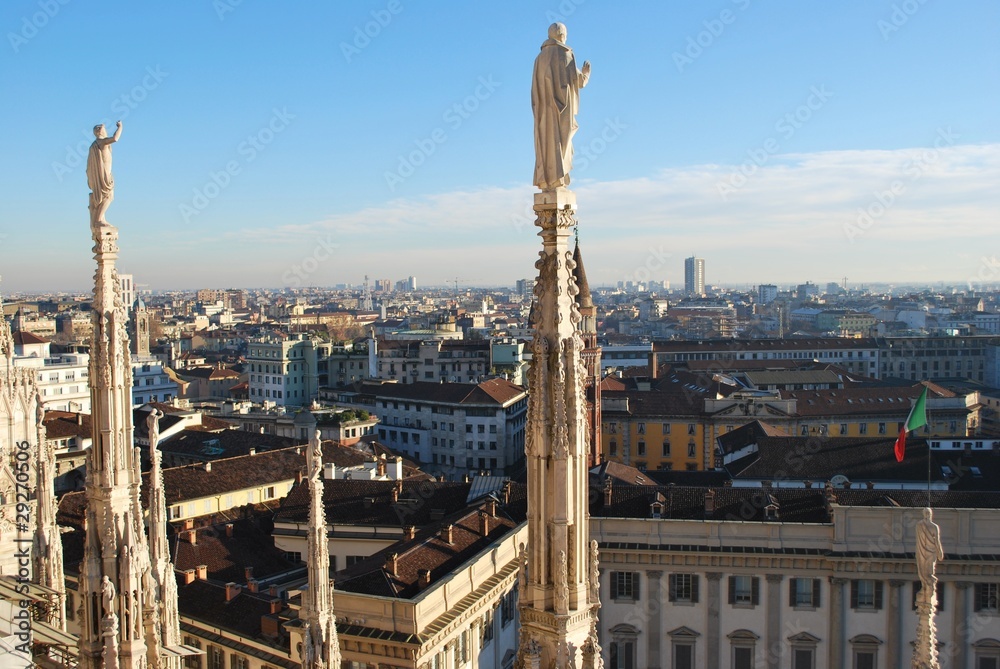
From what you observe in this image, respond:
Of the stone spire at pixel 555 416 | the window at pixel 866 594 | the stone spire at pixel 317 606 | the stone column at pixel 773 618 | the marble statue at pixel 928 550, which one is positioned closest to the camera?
the stone spire at pixel 555 416

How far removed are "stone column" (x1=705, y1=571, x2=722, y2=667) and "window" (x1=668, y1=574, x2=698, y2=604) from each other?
367 mm

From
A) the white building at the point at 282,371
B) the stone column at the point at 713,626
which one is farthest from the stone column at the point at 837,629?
the white building at the point at 282,371

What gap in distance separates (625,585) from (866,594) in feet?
20.4

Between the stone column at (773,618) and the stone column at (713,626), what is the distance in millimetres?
1264

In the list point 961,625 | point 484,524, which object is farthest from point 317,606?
point 961,625

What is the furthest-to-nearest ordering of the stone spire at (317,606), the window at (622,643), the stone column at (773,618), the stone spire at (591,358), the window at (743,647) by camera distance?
1. the stone spire at (591,358)
2. the window at (622,643)
3. the window at (743,647)
4. the stone column at (773,618)
5. the stone spire at (317,606)

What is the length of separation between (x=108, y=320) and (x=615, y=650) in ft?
67.6

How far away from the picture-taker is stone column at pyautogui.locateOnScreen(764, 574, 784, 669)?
25.0 metres

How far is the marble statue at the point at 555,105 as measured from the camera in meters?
5.61

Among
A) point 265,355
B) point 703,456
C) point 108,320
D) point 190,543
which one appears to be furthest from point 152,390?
point 108,320

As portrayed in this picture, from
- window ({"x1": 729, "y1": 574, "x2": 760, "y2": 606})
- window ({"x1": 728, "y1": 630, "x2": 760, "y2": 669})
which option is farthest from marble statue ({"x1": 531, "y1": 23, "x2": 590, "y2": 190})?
window ({"x1": 728, "y1": 630, "x2": 760, "y2": 669})

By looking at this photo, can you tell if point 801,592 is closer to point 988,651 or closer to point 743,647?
point 743,647

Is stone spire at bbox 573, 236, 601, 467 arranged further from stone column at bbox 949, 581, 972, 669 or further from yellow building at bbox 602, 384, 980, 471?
stone column at bbox 949, 581, 972, 669

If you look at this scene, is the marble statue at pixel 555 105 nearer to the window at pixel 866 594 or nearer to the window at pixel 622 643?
the window at pixel 622 643
